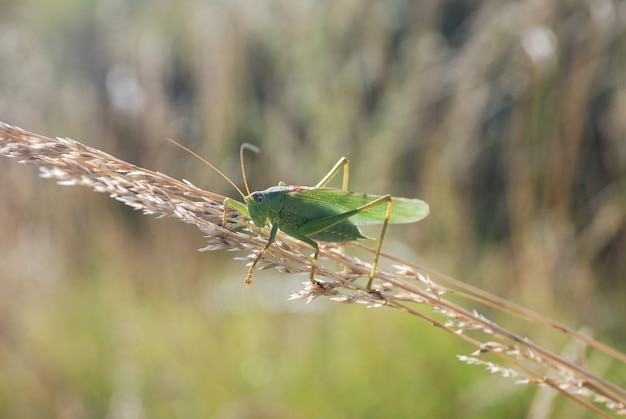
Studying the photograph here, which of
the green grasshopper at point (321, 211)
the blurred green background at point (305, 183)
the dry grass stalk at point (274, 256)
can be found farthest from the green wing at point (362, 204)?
the blurred green background at point (305, 183)

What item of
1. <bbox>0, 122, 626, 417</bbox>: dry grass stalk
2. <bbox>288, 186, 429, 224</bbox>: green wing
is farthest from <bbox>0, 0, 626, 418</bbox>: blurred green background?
<bbox>0, 122, 626, 417</bbox>: dry grass stalk

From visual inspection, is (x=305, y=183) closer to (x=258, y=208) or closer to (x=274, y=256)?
(x=258, y=208)

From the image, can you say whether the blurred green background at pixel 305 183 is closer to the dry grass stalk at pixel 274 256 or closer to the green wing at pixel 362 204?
the green wing at pixel 362 204

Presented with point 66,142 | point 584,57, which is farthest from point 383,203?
point 584,57

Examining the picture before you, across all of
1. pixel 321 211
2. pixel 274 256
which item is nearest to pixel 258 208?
pixel 321 211

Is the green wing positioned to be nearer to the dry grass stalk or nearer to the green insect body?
the green insect body

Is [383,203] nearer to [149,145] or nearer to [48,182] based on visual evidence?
[149,145]
